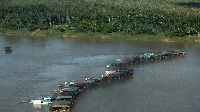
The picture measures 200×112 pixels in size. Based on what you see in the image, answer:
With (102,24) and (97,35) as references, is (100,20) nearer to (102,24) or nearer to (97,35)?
(102,24)

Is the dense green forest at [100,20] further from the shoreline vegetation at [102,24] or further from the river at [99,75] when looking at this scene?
the river at [99,75]

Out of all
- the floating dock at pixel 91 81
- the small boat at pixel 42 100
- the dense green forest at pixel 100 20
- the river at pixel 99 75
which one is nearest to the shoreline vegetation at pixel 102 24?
the dense green forest at pixel 100 20

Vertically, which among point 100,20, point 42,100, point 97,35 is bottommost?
point 42,100

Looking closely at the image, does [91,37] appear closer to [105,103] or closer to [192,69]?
[192,69]

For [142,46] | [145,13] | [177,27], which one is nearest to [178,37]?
[177,27]

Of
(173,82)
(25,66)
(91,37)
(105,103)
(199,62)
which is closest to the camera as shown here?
(105,103)

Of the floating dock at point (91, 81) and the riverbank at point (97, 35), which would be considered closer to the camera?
the floating dock at point (91, 81)

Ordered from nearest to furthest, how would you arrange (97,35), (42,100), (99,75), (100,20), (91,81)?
(42,100) → (91,81) → (99,75) → (97,35) → (100,20)

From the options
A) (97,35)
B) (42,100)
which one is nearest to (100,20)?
(97,35)
